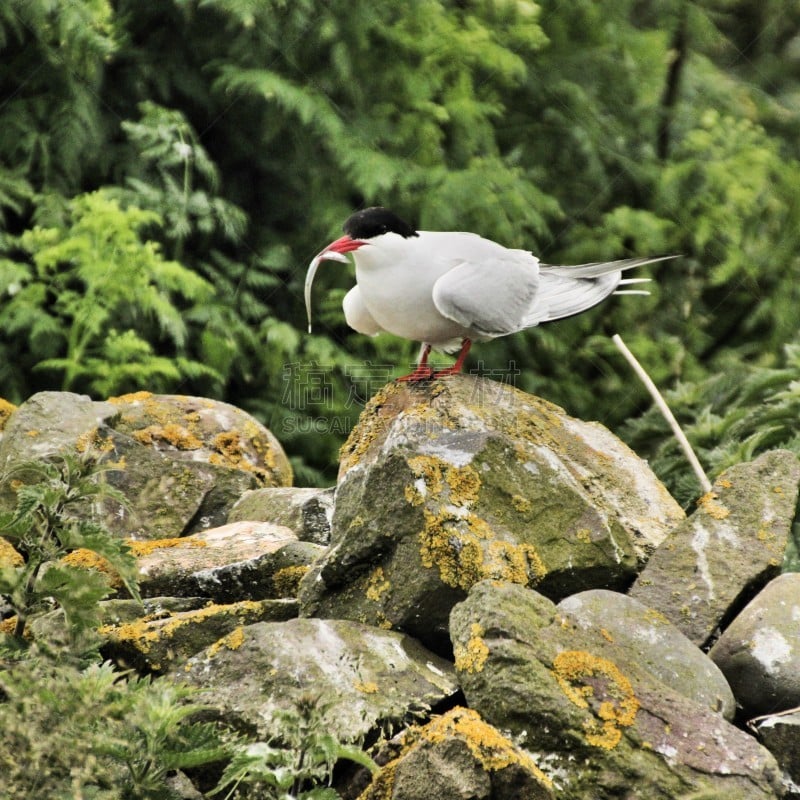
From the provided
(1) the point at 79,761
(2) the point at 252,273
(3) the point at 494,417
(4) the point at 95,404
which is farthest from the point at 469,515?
(2) the point at 252,273

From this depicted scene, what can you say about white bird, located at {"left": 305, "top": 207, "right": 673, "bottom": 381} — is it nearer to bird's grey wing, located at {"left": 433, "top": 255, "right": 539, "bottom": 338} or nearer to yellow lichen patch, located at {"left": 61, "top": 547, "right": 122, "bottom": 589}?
bird's grey wing, located at {"left": 433, "top": 255, "right": 539, "bottom": 338}

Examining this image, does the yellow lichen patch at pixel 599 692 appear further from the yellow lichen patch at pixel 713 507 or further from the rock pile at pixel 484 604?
the yellow lichen patch at pixel 713 507

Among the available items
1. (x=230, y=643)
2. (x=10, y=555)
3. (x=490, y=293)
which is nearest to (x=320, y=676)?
(x=230, y=643)

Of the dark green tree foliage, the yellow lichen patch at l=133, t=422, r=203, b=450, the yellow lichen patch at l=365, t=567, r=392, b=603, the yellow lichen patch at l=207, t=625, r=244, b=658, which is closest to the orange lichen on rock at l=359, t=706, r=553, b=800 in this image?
the yellow lichen patch at l=207, t=625, r=244, b=658

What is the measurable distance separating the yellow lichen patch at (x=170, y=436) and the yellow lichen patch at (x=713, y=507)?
261 centimetres

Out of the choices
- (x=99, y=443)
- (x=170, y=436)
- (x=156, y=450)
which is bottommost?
(x=170, y=436)

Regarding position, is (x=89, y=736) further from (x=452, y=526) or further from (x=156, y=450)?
(x=156, y=450)

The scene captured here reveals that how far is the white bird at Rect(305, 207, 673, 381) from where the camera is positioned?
4426 mm

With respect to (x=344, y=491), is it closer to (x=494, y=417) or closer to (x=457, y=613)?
(x=494, y=417)

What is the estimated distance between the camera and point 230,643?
353cm

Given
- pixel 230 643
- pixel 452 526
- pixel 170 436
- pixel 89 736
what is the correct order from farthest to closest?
1. pixel 170 436
2. pixel 452 526
3. pixel 230 643
4. pixel 89 736

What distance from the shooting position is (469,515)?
396cm

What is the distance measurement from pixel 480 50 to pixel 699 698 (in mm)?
6962

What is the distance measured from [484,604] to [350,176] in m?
5.75
